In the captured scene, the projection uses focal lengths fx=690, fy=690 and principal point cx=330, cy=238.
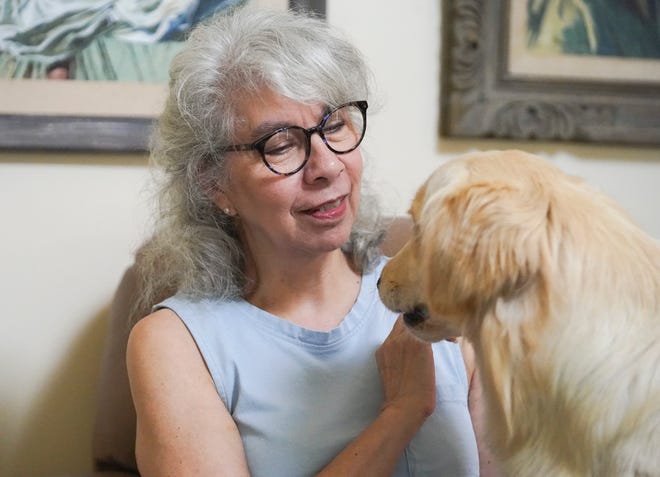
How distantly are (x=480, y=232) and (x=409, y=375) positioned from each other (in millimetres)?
390

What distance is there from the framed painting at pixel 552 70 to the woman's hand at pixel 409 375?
27.7 inches

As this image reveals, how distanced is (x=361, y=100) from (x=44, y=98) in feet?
2.36

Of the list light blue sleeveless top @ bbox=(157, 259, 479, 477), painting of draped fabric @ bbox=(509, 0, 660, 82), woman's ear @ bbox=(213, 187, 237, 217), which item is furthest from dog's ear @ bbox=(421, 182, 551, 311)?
painting of draped fabric @ bbox=(509, 0, 660, 82)

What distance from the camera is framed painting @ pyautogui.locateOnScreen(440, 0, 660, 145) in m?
1.54

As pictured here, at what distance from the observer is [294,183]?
1015 millimetres

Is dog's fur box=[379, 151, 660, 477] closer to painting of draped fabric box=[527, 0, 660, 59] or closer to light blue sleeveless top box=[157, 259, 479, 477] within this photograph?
light blue sleeveless top box=[157, 259, 479, 477]

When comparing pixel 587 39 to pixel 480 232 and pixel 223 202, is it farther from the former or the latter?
pixel 480 232

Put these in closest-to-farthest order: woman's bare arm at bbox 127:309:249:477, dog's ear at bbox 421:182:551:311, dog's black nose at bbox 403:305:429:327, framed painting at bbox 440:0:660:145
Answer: dog's ear at bbox 421:182:551:311 < dog's black nose at bbox 403:305:429:327 < woman's bare arm at bbox 127:309:249:477 < framed painting at bbox 440:0:660:145

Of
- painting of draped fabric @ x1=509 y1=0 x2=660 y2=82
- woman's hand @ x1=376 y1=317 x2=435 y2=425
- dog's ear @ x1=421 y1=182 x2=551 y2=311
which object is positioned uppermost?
painting of draped fabric @ x1=509 y1=0 x2=660 y2=82

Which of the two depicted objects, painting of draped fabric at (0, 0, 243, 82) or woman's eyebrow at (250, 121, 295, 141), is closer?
woman's eyebrow at (250, 121, 295, 141)

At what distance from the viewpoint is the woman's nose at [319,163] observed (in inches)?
39.5

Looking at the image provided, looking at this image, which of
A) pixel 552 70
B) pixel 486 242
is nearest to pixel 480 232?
pixel 486 242

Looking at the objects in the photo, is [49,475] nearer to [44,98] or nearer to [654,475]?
[44,98]

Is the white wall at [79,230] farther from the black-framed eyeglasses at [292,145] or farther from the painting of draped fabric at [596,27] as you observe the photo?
the black-framed eyeglasses at [292,145]
